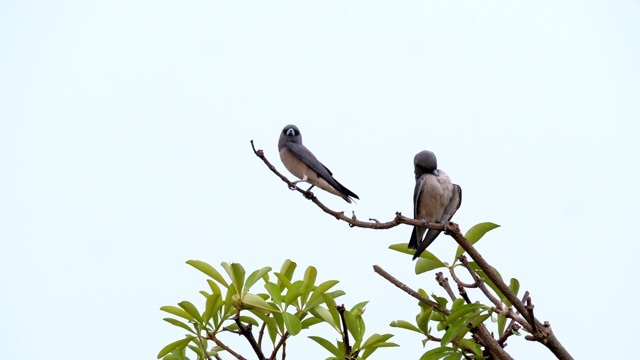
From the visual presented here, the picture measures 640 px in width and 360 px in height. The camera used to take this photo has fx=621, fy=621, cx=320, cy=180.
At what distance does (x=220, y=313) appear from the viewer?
3445 mm

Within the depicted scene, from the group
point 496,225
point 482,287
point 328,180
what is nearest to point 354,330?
point 482,287

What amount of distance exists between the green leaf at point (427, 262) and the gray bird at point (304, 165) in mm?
3487

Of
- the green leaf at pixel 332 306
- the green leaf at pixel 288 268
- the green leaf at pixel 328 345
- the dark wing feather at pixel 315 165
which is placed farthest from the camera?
the dark wing feather at pixel 315 165

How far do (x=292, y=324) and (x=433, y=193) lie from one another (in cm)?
274

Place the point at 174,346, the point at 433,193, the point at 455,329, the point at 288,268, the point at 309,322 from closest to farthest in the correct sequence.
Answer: the point at 455,329 → the point at 174,346 → the point at 309,322 → the point at 288,268 → the point at 433,193

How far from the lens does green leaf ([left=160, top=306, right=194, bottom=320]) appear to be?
347cm

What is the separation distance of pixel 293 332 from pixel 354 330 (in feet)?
1.32

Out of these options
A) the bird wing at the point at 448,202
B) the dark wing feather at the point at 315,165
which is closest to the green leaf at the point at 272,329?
the bird wing at the point at 448,202

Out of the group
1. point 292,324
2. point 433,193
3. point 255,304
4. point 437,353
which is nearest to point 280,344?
point 292,324

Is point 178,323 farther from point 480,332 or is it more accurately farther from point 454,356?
point 480,332

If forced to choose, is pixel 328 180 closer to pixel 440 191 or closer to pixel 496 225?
pixel 440 191

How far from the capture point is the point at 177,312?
11.6ft

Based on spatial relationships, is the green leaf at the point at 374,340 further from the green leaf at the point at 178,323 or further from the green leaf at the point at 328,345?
the green leaf at the point at 178,323

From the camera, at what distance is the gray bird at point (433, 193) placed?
565cm
